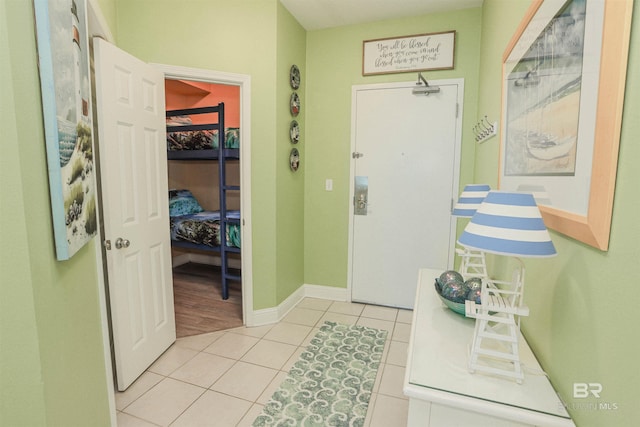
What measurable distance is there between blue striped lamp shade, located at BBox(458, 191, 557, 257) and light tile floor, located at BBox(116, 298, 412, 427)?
1.33 m

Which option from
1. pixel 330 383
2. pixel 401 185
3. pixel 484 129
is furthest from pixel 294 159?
pixel 330 383

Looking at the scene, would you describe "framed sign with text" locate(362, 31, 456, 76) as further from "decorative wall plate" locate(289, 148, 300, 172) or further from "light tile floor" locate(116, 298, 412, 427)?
"light tile floor" locate(116, 298, 412, 427)

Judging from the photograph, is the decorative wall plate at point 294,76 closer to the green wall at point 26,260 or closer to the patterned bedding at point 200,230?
the patterned bedding at point 200,230

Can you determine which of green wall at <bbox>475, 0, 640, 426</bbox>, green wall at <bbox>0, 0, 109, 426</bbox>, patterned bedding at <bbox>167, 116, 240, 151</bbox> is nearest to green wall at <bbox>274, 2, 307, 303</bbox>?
patterned bedding at <bbox>167, 116, 240, 151</bbox>

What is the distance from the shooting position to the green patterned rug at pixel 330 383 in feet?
5.53

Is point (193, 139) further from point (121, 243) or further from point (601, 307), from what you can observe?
point (601, 307)

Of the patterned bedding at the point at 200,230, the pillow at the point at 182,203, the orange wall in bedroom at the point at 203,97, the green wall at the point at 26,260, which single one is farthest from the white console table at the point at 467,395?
the orange wall in bedroom at the point at 203,97

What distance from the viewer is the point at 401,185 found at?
294cm

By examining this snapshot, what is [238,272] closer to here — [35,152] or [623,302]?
[35,152]

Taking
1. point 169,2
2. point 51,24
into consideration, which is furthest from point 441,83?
point 51,24

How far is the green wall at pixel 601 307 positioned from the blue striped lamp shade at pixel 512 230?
0.13m

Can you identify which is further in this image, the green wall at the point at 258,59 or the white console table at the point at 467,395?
the green wall at the point at 258,59

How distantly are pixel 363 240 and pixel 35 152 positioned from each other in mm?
2609

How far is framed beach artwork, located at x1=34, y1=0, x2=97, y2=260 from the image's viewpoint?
87 cm
